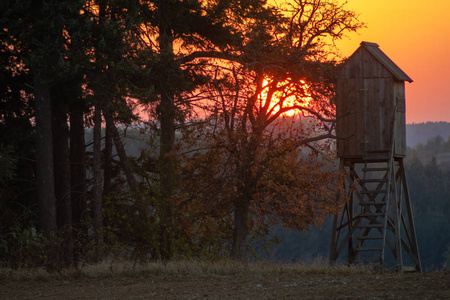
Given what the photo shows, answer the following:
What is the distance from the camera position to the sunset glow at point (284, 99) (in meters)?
19.9

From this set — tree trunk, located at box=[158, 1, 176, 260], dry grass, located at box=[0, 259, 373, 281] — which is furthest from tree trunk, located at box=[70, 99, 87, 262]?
dry grass, located at box=[0, 259, 373, 281]

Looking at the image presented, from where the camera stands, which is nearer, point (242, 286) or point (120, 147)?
point (242, 286)

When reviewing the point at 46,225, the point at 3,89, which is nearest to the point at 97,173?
the point at 46,225

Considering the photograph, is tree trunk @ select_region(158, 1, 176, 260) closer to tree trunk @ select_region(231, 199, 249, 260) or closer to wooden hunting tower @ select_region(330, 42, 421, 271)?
tree trunk @ select_region(231, 199, 249, 260)

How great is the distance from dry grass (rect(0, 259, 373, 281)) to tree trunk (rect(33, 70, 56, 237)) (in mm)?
3101

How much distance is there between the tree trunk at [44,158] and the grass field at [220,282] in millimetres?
3177

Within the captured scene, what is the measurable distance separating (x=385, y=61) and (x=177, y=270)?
9.43m

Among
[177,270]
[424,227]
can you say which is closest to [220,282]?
[177,270]

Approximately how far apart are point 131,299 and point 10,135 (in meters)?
11.4

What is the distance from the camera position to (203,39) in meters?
22.9

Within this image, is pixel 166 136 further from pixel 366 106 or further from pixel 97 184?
pixel 366 106

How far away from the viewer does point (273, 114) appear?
20391 mm

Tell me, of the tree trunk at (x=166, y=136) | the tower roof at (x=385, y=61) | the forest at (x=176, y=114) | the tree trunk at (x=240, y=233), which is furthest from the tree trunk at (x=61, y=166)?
the tower roof at (x=385, y=61)

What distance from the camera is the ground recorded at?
10898mm
